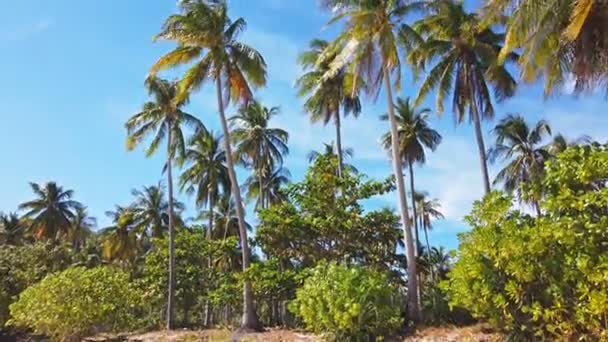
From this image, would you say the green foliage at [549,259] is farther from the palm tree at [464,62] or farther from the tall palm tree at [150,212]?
the tall palm tree at [150,212]

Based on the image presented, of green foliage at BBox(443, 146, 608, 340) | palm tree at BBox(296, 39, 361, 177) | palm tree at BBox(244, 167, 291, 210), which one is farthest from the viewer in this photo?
palm tree at BBox(244, 167, 291, 210)

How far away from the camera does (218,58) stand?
1998 cm

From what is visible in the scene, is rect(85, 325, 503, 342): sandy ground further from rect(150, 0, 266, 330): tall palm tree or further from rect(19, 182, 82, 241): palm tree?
rect(19, 182, 82, 241): palm tree

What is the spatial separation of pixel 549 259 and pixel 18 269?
26.5 meters

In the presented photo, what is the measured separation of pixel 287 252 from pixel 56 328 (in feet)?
29.1

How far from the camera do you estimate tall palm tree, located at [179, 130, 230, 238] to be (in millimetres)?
32062

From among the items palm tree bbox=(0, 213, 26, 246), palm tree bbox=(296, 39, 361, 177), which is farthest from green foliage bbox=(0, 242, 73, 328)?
palm tree bbox=(296, 39, 361, 177)

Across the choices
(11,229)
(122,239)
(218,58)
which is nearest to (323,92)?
(218,58)

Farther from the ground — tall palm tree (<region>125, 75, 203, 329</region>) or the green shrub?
tall palm tree (<region>125, 75, 203, 329</region>)

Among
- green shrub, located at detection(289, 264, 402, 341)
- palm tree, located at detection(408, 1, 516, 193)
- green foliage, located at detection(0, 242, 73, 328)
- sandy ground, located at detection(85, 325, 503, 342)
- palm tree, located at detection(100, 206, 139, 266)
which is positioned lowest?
sandy ground, located at detection(85, 325, 503, 342)

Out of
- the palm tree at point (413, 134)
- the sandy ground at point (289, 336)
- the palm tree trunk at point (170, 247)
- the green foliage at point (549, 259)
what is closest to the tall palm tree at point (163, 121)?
the palm tree trunk at point (170, 247)

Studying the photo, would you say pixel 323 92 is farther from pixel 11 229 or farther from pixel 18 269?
pixel 11 229

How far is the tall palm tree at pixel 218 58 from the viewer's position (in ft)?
64.2

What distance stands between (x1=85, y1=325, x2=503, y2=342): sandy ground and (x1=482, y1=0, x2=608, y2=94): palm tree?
21.4 feet
